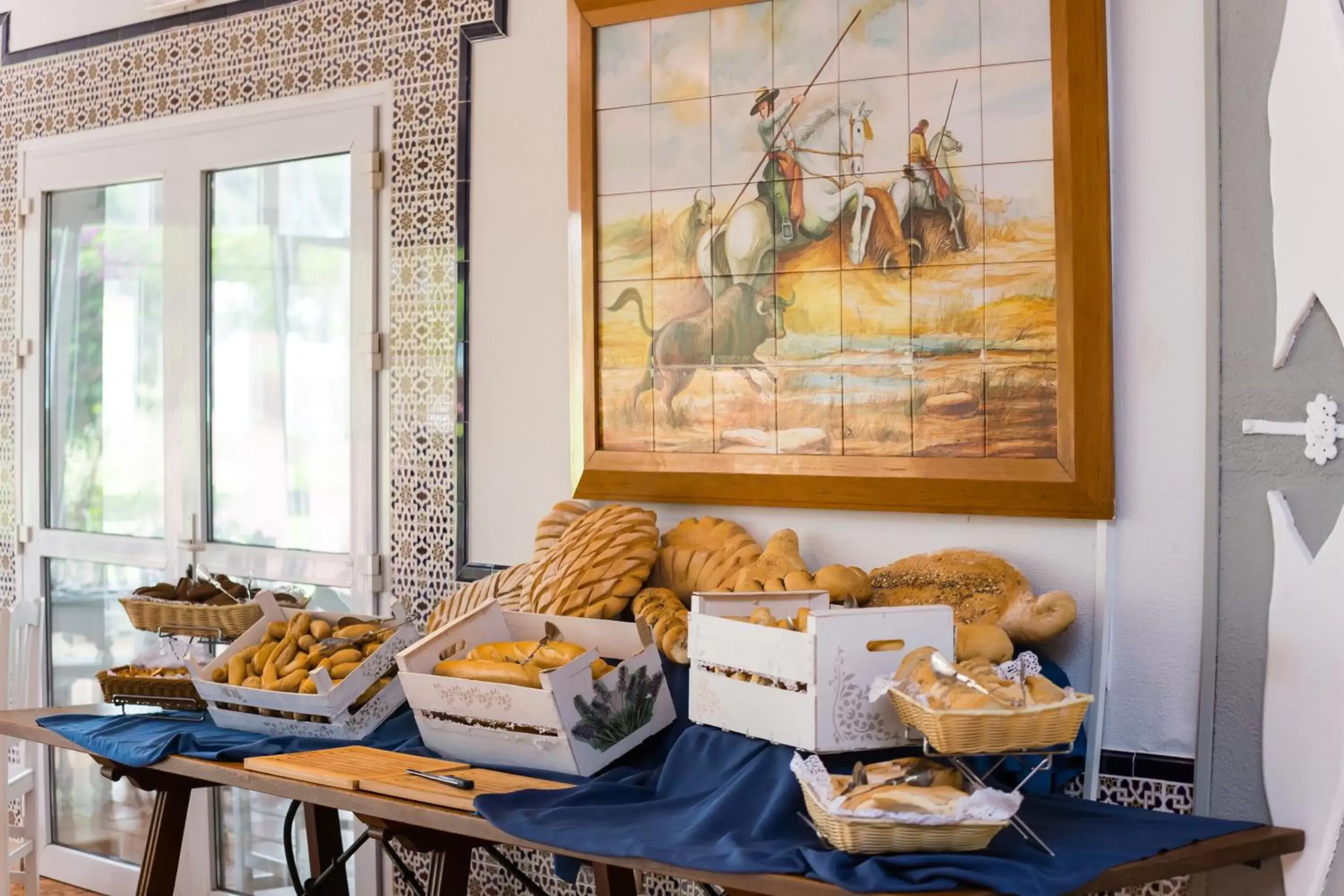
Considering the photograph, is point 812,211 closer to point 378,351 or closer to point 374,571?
point 378,351

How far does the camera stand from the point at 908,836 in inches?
72.4

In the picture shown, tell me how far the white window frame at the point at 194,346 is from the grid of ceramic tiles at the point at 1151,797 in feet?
6.05

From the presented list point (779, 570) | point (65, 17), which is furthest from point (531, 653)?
point (65, 17)

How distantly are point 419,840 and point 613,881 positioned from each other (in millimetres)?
359

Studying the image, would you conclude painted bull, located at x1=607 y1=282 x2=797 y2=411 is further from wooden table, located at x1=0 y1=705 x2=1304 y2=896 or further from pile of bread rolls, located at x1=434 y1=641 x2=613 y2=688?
wooden table, located at x1=0 y1=705 x2=1304 y2=896

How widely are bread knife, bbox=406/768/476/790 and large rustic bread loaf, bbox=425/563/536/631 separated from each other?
1.82 feet

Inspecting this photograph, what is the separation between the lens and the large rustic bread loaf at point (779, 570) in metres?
2.53

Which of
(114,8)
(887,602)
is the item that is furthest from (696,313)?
(114,8)

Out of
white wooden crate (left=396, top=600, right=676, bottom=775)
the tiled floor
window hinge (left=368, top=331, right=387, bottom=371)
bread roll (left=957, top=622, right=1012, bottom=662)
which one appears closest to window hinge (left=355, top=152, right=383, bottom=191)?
window hinge (left=368, top=331, right=387, bottom=371)

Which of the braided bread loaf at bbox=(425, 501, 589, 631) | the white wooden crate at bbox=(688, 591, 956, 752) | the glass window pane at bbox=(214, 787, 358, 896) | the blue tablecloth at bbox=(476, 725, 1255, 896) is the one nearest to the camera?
the blue tablecloth at bbox=(476, 725, 1255, 896)

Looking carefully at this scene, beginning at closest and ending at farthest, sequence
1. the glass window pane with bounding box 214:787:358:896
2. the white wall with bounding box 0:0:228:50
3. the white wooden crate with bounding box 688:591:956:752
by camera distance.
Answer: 1. the white wooden crate with bounding box 688:591:956:752
2. the glass window pane with bounding box 214:787:358:896
3. the white wall with bounding box 0:0:228:50

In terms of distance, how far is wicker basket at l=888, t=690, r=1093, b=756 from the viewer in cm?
186

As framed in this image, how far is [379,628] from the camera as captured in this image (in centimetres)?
290

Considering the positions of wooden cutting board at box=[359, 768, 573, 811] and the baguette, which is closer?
wooden cutting board at box=[359, 768, 573, 811]
